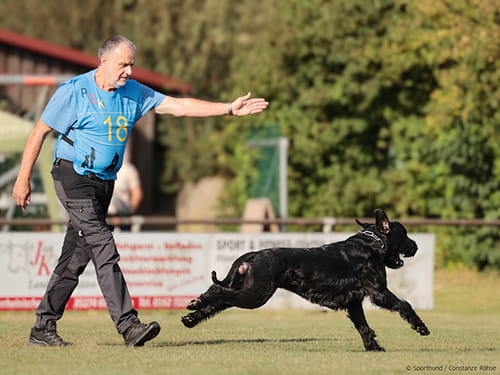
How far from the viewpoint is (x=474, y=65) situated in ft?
50.8

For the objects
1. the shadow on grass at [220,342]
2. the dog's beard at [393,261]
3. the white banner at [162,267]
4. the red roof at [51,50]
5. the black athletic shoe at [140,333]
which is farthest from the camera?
the red roof at [51,50]

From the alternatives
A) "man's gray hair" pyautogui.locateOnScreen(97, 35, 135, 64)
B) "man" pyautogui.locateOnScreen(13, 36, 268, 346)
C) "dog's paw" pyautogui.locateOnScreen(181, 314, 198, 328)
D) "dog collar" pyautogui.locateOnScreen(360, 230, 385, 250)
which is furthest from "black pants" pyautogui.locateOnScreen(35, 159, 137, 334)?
"dog collar" pyautogui.locateOnScreen(360, 230, 385, 250)

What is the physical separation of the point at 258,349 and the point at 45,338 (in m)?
1.57

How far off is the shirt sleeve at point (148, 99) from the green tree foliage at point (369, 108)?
7.93m

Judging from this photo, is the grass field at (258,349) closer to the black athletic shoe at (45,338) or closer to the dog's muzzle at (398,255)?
the black athletic shoe at (45,338)

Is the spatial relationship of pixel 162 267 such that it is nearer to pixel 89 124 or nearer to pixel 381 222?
pixel 381 222

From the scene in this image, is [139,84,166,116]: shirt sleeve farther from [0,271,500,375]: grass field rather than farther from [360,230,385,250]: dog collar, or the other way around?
[360,230,385,250]: dog collar

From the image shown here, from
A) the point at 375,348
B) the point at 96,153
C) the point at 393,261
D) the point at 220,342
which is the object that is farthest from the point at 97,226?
the point at 393,261

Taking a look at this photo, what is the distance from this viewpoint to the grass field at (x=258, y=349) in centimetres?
654

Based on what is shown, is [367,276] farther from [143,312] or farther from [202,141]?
[202,141]

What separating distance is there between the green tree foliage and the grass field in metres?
5.26

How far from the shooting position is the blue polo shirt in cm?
729
